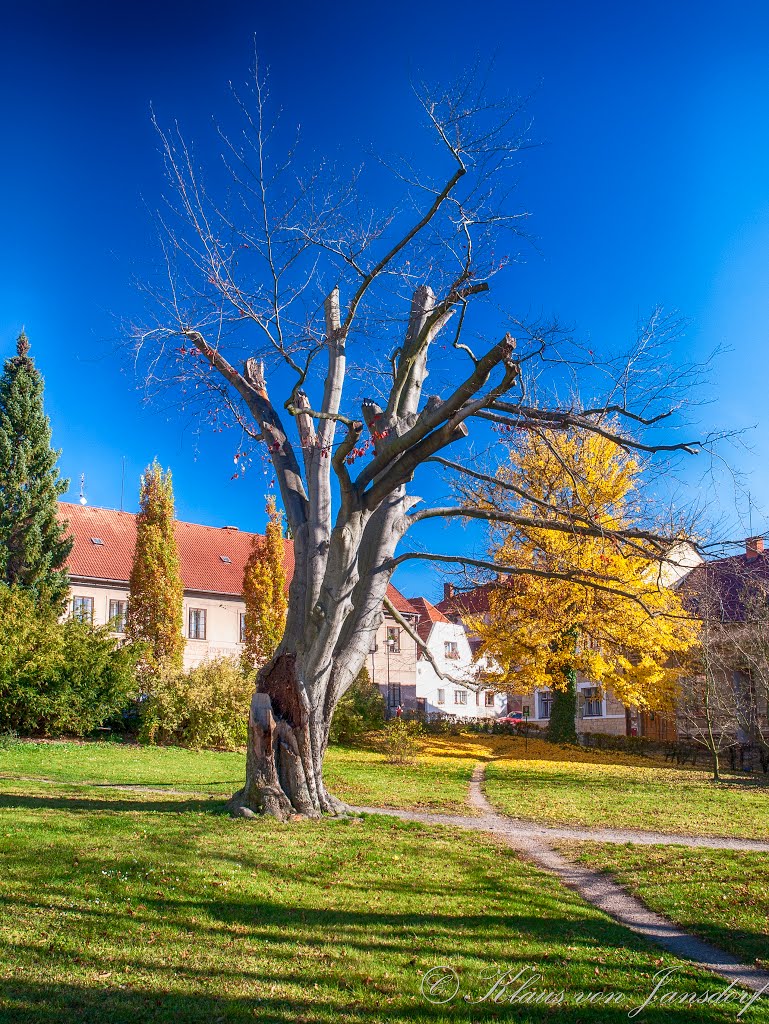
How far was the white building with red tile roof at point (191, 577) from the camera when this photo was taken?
33.3m

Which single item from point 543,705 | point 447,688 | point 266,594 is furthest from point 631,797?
point 447,688

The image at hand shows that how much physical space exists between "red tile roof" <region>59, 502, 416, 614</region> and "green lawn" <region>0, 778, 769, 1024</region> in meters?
26.3

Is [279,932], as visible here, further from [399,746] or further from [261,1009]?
[399,746]

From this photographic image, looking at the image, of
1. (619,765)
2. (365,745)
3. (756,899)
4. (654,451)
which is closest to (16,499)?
(365,745)

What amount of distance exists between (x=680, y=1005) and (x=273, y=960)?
2.56m

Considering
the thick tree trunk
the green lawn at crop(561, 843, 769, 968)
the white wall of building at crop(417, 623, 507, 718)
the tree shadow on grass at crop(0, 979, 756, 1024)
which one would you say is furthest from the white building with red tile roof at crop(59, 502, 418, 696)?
the tree shadow on grass at crop(0, 979, 756, 1024)

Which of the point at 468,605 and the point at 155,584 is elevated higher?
the point at 155,584

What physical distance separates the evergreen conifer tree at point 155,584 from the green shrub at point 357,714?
619cm

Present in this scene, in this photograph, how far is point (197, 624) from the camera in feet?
117

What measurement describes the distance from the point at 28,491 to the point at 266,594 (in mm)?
10186

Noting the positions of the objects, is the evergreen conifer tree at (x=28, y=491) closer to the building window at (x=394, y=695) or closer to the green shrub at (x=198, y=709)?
the green shrub at (x=198, y=709)

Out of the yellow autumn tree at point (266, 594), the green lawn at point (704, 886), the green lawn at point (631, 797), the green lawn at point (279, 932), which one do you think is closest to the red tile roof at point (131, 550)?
the yellow autumn tree at point (266, 594)

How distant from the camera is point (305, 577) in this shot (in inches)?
422

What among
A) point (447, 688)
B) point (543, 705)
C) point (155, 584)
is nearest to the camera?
point (155, 584)
